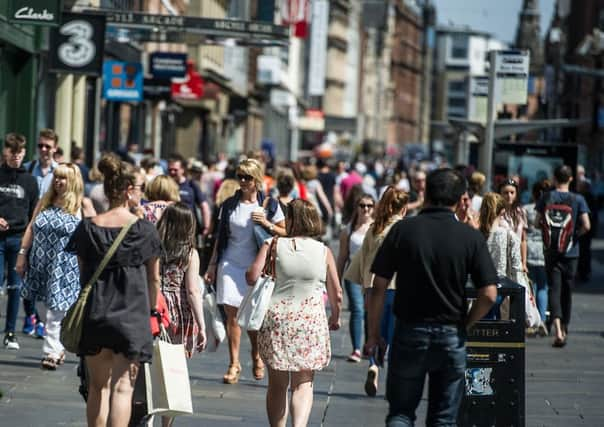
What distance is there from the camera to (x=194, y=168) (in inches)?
851

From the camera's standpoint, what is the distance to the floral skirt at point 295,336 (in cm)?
925

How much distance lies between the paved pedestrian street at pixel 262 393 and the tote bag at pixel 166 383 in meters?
1.61

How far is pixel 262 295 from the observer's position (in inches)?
370

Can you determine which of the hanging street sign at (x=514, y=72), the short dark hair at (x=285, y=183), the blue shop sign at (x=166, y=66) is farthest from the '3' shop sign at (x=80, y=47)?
the blue shop sign at (x=166, y=66)

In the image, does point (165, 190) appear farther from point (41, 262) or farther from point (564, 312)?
point (564, 312)

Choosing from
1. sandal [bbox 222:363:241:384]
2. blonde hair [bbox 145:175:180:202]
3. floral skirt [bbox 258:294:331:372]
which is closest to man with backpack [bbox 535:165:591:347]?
sandal [bbox 222:363:241:384]

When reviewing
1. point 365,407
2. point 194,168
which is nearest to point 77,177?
point 365,407

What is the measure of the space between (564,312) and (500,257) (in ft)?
8.04

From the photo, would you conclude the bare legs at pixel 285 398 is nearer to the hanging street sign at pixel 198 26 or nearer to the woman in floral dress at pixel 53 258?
the woman in floral dress at pixel 53 258

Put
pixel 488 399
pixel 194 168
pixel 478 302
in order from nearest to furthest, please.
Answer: pixel 478 302
pixel 488 399
pixel 194 168

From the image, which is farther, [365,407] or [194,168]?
[194,168]

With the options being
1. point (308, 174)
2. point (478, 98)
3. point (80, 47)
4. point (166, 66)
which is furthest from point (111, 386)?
point (166, 66)

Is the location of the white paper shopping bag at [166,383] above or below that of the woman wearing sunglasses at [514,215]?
below

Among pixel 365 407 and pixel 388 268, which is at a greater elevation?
pixel 388 268
